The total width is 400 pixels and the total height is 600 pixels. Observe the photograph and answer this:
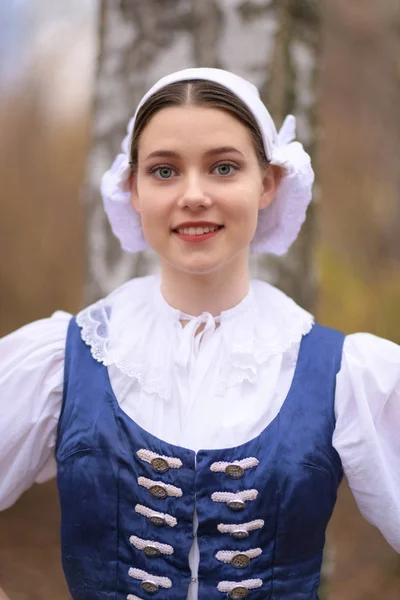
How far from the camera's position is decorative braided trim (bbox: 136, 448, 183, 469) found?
131 centimetres

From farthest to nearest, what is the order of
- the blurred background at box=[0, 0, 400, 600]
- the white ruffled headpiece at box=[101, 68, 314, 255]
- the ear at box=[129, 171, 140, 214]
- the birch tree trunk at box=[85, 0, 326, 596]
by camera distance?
the blurred background at box=[0, 0, 400, 600] → the birch tree trunk at box=[85, 0, 326, 596] → the ear at box=[129, 171, 140, 214] → the white ruffled headpiece at box=[101, 68, 314, 255]

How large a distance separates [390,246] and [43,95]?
3.00 meters

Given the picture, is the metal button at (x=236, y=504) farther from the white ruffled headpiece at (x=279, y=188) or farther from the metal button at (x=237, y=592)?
the white ruffled headpiece at (x=279, y=188)

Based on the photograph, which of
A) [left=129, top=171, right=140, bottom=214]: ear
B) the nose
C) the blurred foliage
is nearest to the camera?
the nose

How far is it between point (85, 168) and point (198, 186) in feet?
12.0

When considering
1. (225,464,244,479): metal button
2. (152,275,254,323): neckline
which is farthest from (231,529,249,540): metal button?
(152,275,254,323): neckline

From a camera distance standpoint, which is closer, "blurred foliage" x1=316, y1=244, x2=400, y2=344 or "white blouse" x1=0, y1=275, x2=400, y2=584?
"white blouse" x1=0, y1=275, x2=400, y2=584

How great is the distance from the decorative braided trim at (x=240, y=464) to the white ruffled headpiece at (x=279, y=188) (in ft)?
1.80

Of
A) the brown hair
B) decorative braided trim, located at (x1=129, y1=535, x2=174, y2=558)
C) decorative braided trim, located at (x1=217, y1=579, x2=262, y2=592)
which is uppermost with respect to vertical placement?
the brown hair

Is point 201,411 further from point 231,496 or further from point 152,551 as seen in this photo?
point 152,551

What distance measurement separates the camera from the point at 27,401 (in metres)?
1.41

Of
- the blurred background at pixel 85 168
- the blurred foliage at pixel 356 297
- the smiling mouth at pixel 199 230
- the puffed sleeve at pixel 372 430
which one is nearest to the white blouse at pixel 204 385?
the puffed sleeve at pixel 372 430

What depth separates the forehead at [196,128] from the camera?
133 cm

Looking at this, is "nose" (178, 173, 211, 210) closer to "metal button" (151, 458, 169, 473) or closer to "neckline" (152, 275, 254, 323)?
"neckline" (152, 275, 254, 323)
